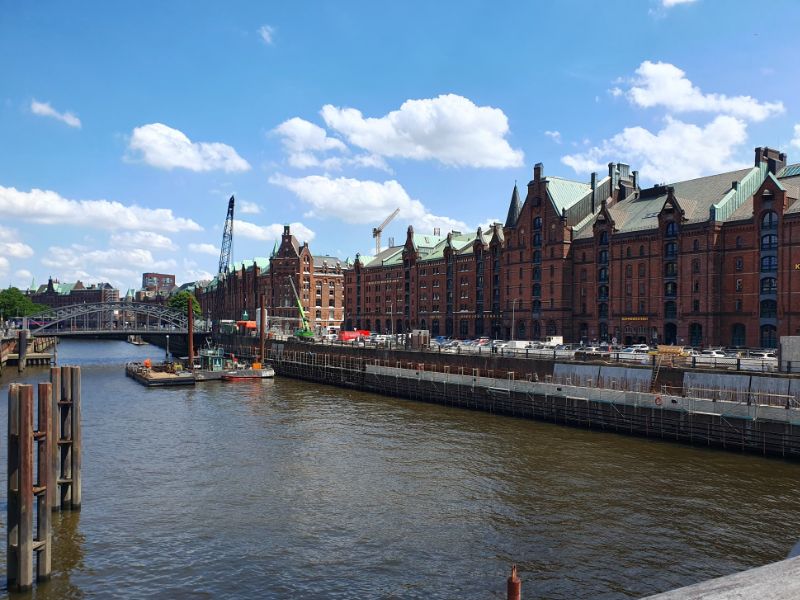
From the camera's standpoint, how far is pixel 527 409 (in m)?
56.1

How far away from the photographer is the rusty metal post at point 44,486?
69.3 ft

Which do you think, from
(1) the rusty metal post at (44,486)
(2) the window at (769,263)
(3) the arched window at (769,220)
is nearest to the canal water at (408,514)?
(1) the rusty metal post at (44,486)

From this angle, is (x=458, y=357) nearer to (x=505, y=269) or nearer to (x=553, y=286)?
(x=553, y=286)

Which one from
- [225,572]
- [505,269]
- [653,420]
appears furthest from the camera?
[505,269]

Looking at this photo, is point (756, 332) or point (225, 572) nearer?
point (225, 572)

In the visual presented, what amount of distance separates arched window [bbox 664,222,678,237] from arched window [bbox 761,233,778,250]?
37.0ft

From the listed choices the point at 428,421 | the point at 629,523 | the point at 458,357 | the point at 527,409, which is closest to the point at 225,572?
the point at 629,523

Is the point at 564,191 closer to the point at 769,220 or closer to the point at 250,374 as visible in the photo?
the point at 769,220

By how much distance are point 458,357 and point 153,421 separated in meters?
34.8

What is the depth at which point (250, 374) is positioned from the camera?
3590 inches

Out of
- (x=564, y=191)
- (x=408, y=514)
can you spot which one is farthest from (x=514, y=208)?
(x=408, y=514)

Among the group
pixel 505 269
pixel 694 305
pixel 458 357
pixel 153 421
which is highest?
pixel 505 269

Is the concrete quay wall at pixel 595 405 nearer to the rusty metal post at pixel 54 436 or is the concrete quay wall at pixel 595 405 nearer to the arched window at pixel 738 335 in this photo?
the arched window at pixel 738 335

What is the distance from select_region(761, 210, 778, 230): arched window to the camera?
247 feet
